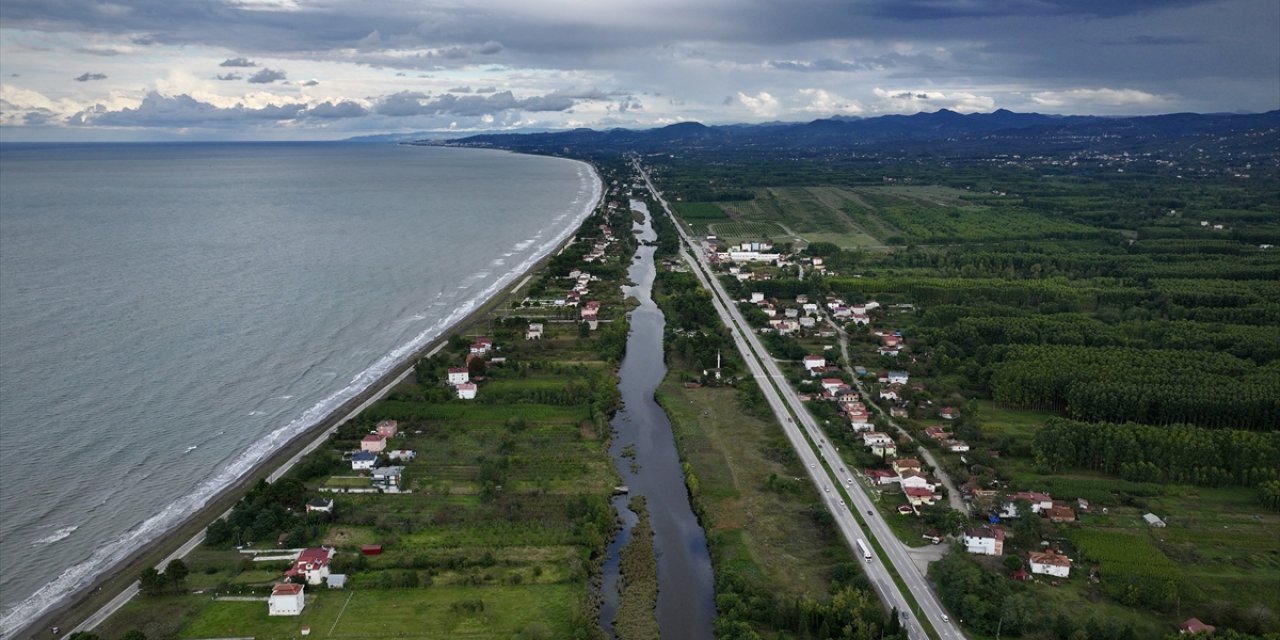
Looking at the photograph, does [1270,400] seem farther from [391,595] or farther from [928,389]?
[391,595]

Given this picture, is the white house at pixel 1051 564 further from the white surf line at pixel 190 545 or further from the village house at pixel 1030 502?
the white surf line at pixel 190 545

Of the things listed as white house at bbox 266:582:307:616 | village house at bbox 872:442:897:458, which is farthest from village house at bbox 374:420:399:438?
village house at bbox 872:442:897:458

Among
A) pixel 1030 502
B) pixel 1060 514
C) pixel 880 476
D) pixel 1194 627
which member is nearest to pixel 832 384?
Answer: pixel 880 476

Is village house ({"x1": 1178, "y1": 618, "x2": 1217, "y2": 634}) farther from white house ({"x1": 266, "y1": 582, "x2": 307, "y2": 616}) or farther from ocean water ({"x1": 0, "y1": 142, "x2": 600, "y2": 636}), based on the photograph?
ocean water ({"x1": 0, "y1": 142, "x2": 600, "y2": 636})

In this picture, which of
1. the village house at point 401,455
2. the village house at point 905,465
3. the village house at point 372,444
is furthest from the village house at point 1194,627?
the village house at point 372,444

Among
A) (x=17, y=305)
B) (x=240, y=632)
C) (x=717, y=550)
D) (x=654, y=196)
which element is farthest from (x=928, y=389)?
(x=654, y=196)

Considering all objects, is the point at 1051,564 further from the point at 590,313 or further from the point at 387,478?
the point at 590,313
